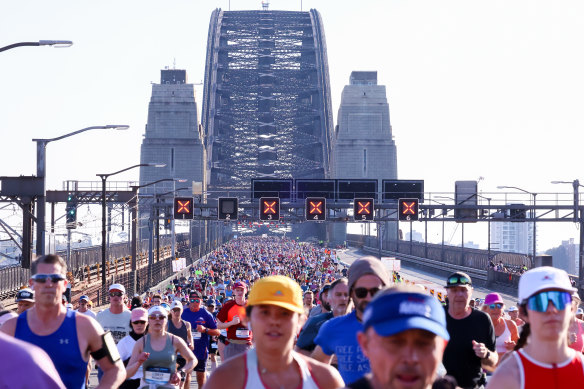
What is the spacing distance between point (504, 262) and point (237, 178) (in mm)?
102960

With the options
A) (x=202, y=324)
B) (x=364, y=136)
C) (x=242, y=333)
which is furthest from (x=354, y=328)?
(x=364, y=136)

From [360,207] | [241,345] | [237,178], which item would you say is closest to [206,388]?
[241,345]

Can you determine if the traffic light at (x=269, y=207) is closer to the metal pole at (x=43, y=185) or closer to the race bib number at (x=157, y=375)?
the metal pole at (x=43, y=185)

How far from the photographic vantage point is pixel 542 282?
418cm

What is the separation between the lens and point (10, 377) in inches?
124

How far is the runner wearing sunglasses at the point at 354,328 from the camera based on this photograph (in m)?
5.41

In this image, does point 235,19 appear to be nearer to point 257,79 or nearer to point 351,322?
point 257,79

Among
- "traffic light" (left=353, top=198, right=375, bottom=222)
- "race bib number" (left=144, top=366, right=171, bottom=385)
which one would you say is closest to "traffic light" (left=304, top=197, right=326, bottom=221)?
"traffic light" (left=353, top=198, right=375, bottom=222)

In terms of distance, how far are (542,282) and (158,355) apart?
6.15 meters

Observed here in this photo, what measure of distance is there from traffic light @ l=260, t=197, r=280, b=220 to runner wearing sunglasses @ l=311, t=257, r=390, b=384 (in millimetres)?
42860

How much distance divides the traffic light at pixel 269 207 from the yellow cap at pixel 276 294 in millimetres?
44243

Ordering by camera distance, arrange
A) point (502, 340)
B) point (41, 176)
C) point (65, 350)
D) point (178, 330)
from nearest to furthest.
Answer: point (65, 350) → point (502, 340) → point (178, 330) → point (41, 176)

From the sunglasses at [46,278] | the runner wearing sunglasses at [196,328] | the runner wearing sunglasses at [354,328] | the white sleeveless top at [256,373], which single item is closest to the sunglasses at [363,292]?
the runner wearing sunglasses at [354,328]

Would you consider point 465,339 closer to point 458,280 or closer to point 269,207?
point 458,280
